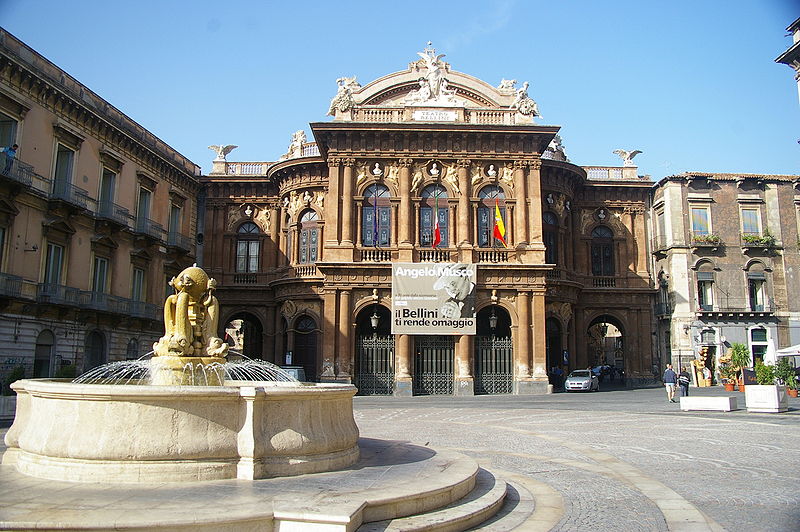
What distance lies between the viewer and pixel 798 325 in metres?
36.6

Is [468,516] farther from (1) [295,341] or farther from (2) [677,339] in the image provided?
(2) [677,339]

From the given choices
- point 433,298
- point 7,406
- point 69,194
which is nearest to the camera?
point 7,406

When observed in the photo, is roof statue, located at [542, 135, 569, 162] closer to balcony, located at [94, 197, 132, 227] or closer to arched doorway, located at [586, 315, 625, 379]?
balcony, located at [94, 197, 132, 227]

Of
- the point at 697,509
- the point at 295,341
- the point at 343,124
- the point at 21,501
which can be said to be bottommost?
the point at 697,509

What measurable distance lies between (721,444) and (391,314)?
18234 millimetres

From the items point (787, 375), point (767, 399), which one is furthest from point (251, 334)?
point (767, 399)

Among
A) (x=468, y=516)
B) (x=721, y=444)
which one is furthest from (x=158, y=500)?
(x=721, y=444)

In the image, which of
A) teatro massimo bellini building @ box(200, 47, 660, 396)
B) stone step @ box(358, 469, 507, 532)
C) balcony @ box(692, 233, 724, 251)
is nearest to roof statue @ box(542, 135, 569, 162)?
teatro massimo bellini building @ box(200, 47, 660, 396)

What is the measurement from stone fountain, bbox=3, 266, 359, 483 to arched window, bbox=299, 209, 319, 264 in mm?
25815

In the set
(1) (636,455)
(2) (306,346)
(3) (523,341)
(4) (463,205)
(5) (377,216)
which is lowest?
(1) (636,455)

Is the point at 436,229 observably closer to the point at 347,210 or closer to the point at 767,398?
the point at 347,210

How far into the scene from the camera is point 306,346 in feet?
107

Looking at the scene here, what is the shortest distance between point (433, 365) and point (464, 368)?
147 centimetres

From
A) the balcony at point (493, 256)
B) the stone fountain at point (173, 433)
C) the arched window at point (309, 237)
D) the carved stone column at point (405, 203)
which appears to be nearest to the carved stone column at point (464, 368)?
the balcony at point (493, 256)
